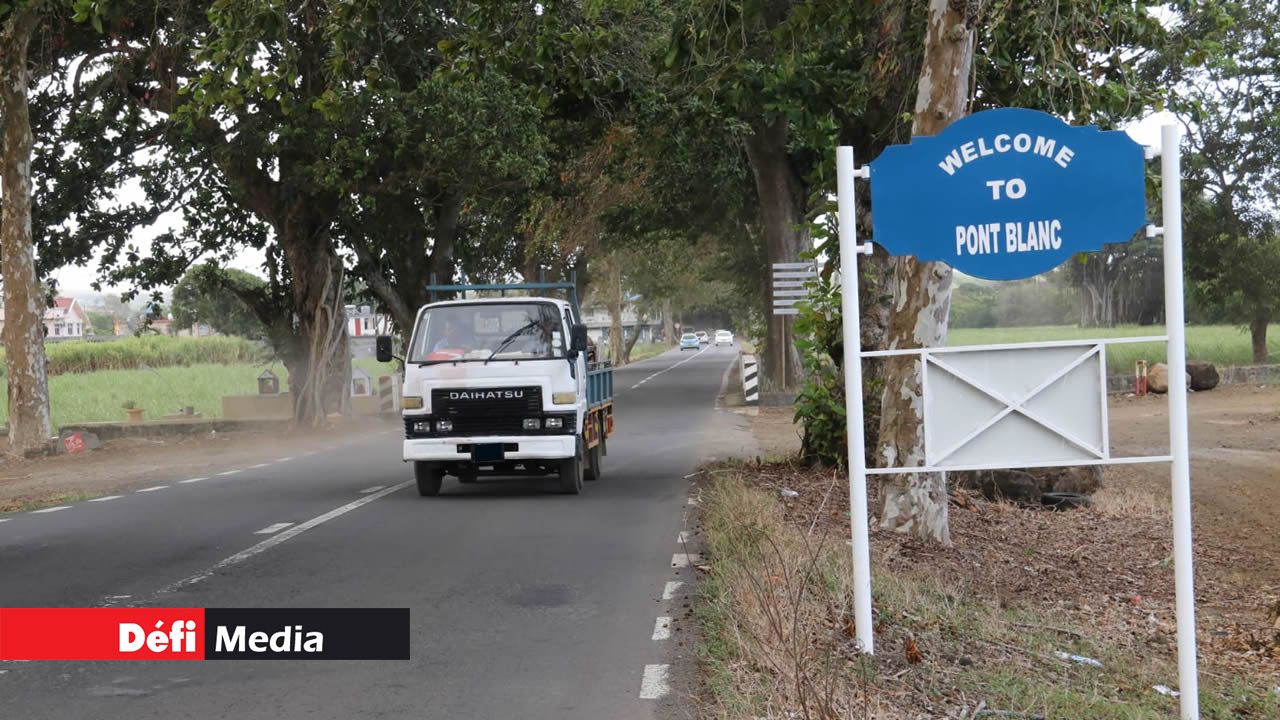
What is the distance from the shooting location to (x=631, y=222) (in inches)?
1435

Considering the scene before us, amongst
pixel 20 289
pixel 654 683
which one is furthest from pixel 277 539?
pixel 20 289

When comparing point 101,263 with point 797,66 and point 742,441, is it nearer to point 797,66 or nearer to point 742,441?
point 742,441

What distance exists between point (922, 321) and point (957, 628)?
3.09 m

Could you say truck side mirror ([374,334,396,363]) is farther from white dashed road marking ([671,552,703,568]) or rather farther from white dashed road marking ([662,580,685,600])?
white dashed road marking ([662,580,685,600])

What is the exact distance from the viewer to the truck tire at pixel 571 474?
14664 millimetres

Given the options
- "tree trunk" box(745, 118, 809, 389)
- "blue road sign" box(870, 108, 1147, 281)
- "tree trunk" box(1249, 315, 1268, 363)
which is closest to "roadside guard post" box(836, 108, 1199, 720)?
"blue road sign" box(870, 108, 1147, 281)

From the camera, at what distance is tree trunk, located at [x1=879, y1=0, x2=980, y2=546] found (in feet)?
30.8

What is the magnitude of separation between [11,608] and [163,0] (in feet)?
41.5

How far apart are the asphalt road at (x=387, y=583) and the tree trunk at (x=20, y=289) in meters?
8.39

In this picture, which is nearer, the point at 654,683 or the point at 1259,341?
the point at 654,683

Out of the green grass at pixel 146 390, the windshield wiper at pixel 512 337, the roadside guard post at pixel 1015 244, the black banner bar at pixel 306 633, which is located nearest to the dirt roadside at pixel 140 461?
the green grass at pixel 146 390

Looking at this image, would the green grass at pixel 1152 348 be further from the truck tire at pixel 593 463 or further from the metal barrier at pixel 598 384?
the truck tire at pixel 593 463

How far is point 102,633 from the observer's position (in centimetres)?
764

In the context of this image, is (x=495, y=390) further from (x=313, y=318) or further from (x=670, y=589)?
(x=313, y=318)
